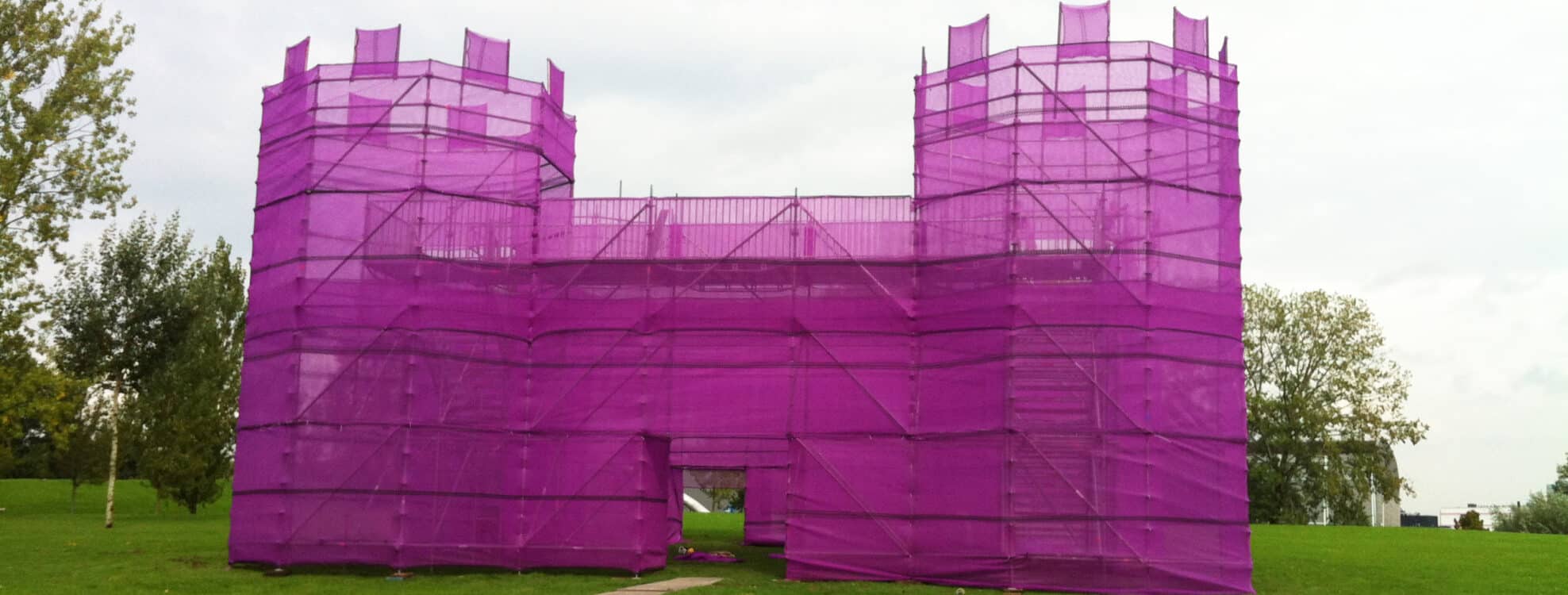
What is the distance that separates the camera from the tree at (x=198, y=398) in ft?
134

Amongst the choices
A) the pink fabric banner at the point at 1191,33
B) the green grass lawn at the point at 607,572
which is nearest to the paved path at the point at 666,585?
the green grass lawn at the point at 607,572

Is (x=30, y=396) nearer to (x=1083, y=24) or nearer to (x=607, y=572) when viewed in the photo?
(x=607, y=572)

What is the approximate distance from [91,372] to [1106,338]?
31017 millimetres

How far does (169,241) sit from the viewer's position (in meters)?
41.0

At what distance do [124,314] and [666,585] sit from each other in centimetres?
2566

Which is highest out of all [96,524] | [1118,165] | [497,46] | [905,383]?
[497,46]

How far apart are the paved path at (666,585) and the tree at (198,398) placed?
79.7 feet

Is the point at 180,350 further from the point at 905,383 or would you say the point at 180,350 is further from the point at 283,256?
the point at 905,383

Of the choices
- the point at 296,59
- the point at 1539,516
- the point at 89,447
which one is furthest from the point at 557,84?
the point at 1539,516

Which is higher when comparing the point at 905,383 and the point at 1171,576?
the point at 905,383

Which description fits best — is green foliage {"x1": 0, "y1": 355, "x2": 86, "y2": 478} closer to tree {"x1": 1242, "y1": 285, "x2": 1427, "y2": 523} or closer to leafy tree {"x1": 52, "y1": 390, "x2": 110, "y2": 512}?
leafy tree {"x1": 52, "y1": 390, "x2": 110, "y2": 512}

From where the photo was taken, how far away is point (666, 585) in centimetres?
2164

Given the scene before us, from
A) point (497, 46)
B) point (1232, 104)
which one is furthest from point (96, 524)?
point (1232, 104)

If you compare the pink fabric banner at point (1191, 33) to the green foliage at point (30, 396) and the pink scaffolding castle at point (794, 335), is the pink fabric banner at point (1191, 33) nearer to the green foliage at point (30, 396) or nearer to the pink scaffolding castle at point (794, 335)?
the pink scaffolding castle at point (794, 335)
